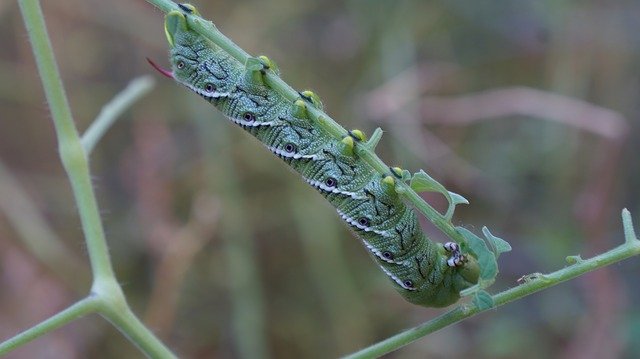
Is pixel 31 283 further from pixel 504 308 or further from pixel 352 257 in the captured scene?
pixel 504 308

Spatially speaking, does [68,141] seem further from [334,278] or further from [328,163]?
[334,278]

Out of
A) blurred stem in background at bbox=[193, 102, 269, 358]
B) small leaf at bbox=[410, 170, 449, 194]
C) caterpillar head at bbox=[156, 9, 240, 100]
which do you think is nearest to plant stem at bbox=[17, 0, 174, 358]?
caterpillar head at bbox=[156, 9, 240, 100]

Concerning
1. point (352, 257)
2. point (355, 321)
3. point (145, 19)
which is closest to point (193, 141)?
point (145, 19)

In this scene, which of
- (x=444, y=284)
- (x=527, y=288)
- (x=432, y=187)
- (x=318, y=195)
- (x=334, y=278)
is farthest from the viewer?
(x=318, y=195)

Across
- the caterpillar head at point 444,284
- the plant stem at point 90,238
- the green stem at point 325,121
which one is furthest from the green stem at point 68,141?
the caterpillar head at point 444,284

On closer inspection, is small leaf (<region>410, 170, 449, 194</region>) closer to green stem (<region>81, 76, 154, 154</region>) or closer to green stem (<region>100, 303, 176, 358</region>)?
green stem (<region>100, 303, 176, 358</region>)

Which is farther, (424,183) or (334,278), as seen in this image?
(334,278)

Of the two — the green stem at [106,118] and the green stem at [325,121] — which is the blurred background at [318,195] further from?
the green stem at [325,121]

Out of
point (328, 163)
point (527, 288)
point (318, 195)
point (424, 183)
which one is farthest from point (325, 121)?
point (318, 195)
